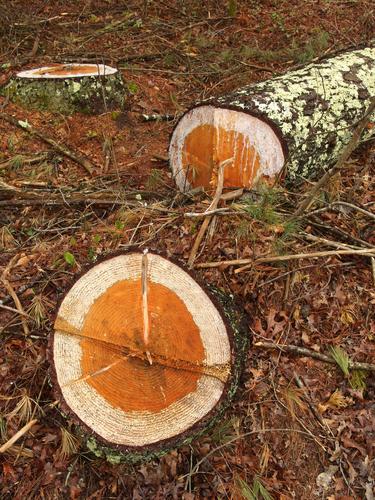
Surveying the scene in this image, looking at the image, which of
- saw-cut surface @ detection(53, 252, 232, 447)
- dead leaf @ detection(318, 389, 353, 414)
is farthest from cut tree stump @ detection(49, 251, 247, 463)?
dead leaf @ detection(318, 389, 353, 414)

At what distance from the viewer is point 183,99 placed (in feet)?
19.9

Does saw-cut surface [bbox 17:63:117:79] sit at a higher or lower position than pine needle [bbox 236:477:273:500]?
higher

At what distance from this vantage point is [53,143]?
492cm

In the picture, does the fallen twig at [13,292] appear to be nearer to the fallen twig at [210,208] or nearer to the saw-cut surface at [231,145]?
the fallen twig at [210,208]

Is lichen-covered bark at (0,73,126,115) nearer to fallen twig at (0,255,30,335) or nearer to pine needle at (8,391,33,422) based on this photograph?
fallen twig at (0,255,30,335)

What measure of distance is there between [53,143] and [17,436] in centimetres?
327

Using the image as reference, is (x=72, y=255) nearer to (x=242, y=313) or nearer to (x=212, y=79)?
(x=242, y=313)

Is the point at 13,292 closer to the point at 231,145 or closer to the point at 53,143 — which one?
the point at 231,145

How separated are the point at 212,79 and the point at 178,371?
4947 mm

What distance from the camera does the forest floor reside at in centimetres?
253

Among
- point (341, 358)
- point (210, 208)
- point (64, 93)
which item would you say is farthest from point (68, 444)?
point (64, 93)

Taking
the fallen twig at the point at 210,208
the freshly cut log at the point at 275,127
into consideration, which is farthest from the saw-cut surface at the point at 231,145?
the fallen twig at the point at 210,208

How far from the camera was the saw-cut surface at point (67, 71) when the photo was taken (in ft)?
17.3

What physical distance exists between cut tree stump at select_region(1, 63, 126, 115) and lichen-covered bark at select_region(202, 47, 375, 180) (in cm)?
216
